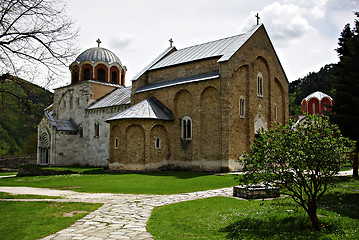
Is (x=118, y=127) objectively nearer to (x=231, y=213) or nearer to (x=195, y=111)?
(x=195, y=111)

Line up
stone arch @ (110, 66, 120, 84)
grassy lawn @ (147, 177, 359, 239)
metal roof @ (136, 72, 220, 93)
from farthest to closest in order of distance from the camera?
stone arch @ (110, 66, 120, 84) → metal roof @ (136, 72, 220, 93) → grassy lawn @ (147, 177, 359, 239)

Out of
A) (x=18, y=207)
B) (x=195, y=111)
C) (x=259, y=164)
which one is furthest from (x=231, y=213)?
(x=195, y=111)

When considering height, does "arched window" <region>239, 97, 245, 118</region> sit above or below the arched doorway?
above

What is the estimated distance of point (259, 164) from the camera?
7250 millimetres

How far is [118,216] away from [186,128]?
15524mm

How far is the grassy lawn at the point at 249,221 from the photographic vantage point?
6.76m

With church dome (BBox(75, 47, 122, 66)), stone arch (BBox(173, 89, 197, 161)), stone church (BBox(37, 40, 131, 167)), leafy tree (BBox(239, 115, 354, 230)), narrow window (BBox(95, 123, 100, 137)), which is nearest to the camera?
leafy tree (BBox(239, 115, 354, 230))

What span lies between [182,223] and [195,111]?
1554 centimetres

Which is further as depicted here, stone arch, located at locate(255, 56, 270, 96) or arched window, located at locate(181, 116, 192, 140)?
stone arch, located at locate(255, 56, 270, 96)

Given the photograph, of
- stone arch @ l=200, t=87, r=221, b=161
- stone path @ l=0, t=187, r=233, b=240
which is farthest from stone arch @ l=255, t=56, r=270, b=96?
stone path @ l=0, t=187, r=233, b=240

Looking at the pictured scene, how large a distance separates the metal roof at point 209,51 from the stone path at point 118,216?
12.7 m

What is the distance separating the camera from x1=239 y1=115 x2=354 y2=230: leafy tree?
22.8 feet

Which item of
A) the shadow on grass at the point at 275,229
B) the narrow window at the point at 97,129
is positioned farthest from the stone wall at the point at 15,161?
the shadow on grass at the point at 275,229

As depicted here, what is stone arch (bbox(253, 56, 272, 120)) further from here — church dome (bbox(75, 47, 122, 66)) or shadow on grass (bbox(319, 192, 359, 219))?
church dome (bbox(75, 47, 122, 66))
